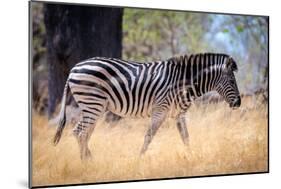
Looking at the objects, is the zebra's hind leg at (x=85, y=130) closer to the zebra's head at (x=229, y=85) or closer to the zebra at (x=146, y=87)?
the zebra at (x=146, y=87)

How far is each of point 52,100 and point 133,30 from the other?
3.31 ft

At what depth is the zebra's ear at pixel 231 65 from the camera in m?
5.33

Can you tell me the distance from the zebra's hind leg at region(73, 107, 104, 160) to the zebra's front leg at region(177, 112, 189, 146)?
82cm

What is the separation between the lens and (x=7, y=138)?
15.4 ft

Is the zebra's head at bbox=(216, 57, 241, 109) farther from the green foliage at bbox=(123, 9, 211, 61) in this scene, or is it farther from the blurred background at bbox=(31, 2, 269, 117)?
the green foliage at bbox=(123, 9, 211, 61)

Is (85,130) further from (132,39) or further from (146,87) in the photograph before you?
(132,39)

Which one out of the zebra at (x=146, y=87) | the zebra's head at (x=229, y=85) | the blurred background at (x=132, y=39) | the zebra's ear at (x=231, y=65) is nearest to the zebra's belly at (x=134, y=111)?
the zebra at (x=146, y=87)

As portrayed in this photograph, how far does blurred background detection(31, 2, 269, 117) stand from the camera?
15.4ft

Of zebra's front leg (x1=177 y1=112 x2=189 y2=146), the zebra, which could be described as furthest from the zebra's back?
zebra's front leg (x1=177 y1=112 x2=189 y2=146)

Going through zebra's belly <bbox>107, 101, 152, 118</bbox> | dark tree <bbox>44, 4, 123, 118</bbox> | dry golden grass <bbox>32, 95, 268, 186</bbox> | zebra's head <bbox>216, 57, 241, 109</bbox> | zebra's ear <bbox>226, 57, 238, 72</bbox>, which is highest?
dark tree <bbox>44, 4, 123, 118</bbox>

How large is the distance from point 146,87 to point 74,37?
2.72 feet

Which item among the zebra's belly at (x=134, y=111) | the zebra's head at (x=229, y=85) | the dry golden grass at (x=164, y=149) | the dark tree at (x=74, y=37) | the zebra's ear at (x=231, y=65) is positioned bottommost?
the dry golden grass at (x=164, y=149)

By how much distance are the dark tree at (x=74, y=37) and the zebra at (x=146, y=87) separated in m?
0.08

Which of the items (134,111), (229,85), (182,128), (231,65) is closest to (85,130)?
(134,111)
